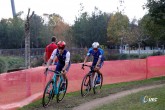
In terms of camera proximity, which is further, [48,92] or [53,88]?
[53,88]

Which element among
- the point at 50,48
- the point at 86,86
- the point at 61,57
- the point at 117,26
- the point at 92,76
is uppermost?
the point at 117,26

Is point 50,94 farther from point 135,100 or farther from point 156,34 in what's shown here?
point 156,34

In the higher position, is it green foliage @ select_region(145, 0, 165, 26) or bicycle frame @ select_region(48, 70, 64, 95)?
green foliage @ select_region(145, 0, 165, 26)

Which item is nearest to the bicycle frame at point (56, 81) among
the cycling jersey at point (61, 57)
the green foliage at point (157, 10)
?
the cycling jersey at point (61, 57)

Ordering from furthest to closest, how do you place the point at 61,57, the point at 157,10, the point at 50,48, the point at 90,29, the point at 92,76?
the point at 90,29 < the point at 157,10 < the point at 50,48 < the point at 92,76 < the point at 61,57

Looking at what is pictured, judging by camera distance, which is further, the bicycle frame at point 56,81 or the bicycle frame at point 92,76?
the bicycle frame at point 92,76

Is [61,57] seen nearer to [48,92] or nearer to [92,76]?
[48,92]

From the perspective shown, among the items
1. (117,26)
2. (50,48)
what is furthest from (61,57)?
(117,26)

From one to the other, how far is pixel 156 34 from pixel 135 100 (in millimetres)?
12948

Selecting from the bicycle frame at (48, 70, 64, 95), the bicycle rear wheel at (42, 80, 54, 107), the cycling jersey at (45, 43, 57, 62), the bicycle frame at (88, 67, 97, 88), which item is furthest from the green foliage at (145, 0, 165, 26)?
Answer: the bicycle rear wheel at (42, 80, 54, 107)

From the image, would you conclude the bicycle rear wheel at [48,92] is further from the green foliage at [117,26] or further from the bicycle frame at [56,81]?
the green foliage at [117,26]

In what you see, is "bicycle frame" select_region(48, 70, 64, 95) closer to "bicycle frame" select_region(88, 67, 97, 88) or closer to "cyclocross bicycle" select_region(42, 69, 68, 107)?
"cyclocross bicycle" select_region(42, 69, 68, 107)

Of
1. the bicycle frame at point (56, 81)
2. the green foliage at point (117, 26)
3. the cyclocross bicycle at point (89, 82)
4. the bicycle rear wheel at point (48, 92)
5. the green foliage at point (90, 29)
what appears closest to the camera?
the bicycle rear wheel at point (48, 92)

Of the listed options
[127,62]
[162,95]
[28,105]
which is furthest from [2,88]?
[127,62]
